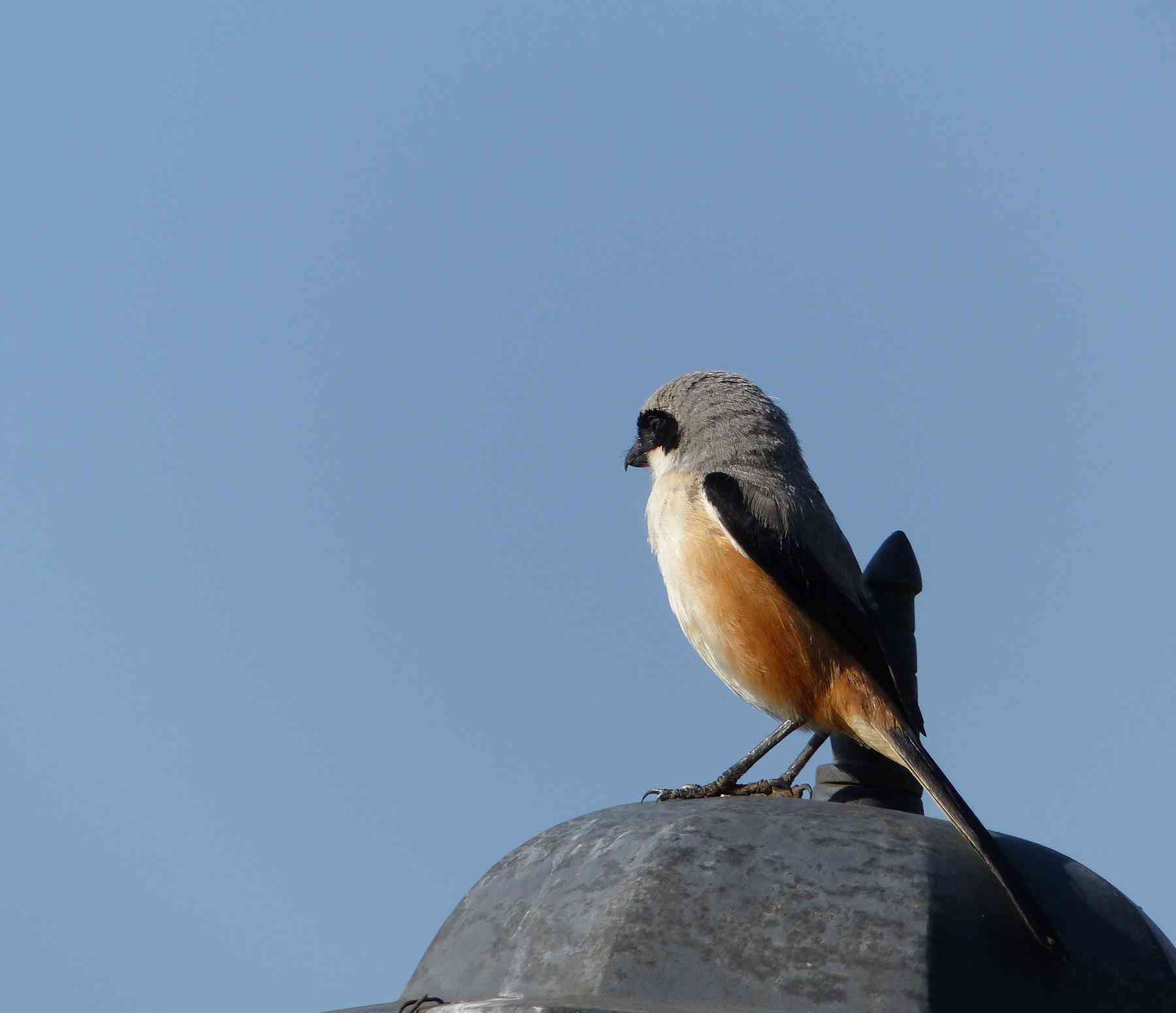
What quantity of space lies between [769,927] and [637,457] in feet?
15.1

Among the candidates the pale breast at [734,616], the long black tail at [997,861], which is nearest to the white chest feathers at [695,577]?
the pale breast at [734,616]

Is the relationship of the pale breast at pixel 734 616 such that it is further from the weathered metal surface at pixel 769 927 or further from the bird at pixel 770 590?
the weathered metal surface at pixel 769 927

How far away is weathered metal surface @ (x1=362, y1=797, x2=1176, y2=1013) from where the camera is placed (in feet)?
8.54

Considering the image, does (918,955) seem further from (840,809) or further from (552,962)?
(552,962)

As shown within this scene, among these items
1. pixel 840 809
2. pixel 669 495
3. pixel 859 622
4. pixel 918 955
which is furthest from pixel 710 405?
pixel 918 955

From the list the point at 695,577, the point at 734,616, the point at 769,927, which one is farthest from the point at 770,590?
the point at 769,927

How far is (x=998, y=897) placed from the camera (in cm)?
291

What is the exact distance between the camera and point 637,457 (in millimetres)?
7156

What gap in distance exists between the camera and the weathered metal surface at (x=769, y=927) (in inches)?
102

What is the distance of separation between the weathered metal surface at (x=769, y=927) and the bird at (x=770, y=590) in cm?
217

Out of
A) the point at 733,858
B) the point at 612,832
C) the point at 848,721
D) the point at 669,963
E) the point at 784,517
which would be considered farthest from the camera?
the point at 784,517

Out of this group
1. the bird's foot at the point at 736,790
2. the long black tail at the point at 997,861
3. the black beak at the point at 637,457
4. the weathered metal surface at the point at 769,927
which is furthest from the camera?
the black beak at the point at 637,457

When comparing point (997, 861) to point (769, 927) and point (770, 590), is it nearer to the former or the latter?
point (769, 927)

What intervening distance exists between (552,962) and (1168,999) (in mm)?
1312
